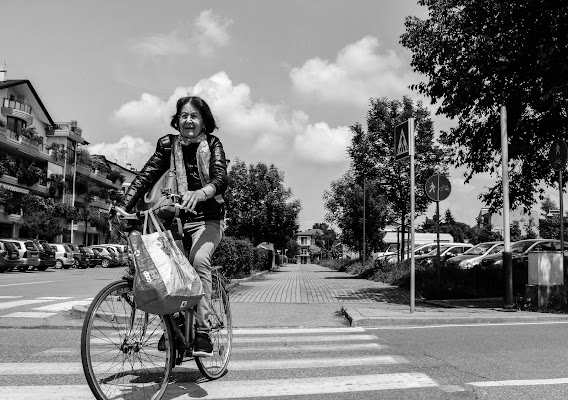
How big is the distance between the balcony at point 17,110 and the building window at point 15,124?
51cm

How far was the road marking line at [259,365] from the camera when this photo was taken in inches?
183

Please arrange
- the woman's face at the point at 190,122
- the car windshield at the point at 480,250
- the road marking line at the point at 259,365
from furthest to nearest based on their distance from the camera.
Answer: the car windshield at the point at 480,250, the road marking line at the point at 259,365, the woman's face at the point at 190,122

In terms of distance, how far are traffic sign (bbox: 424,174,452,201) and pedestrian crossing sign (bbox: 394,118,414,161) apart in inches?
134

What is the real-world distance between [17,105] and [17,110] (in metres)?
0.91

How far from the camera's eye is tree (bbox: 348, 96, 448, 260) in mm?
23000

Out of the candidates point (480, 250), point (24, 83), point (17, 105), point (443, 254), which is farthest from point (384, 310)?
point (24, 83)

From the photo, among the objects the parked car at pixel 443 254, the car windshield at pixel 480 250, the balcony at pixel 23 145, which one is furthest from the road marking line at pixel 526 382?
the balcony at pixel 23 145

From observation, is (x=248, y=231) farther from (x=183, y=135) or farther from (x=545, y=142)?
(x=183, y=135)

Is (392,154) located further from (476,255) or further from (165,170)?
(165,170)

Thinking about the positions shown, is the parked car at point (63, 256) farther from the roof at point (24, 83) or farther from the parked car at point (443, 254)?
the parked car at point (443, 254)

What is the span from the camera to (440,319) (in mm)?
8586

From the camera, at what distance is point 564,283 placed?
10.9 meters

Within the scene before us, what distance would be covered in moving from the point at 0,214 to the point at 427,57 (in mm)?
44886

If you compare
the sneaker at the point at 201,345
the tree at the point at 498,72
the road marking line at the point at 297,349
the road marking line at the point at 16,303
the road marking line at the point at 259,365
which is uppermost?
the tree at the point at 498,72
